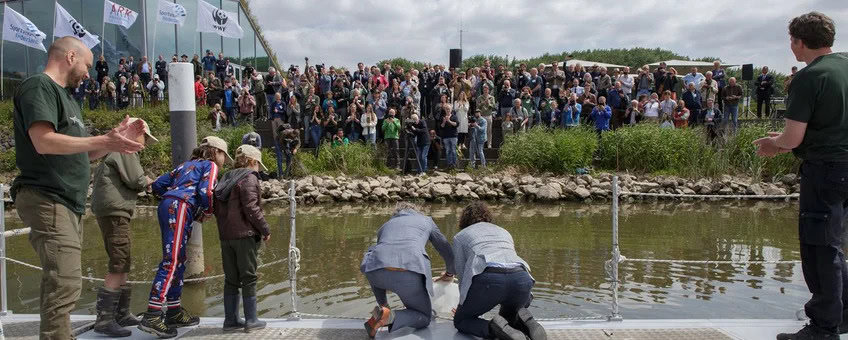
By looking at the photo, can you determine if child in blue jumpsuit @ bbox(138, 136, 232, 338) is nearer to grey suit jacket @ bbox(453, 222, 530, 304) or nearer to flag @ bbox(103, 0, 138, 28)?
grey suit jacket @ bbox(453, 222, 530, 304)

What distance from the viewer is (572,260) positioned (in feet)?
33.2

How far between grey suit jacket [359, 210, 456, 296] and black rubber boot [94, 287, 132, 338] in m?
1.77

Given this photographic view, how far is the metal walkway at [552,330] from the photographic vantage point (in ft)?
15.8

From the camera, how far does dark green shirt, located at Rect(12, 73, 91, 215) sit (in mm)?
3799

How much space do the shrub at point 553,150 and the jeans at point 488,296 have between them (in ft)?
52.1

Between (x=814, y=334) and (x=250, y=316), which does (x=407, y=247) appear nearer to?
(x=250, y=316)

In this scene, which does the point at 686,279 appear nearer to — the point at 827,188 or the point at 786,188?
the point at 827,188

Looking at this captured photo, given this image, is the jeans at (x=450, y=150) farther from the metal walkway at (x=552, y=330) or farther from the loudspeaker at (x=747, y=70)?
the metal walkway at (x=552, y=330)

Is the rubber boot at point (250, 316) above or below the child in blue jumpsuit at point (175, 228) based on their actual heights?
below

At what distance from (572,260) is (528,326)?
18.5 ft

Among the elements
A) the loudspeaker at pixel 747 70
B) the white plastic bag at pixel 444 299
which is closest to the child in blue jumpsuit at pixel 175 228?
the white plastic bag at pixel 444 299

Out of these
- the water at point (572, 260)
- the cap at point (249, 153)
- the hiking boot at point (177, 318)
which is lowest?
the water at point (572, 260)

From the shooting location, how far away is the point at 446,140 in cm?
2028

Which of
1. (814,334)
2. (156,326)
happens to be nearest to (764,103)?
(814,334)
